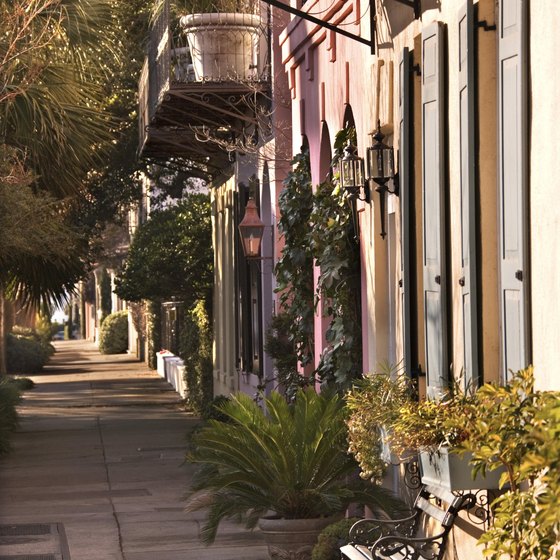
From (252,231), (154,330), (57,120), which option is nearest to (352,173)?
(252,231)

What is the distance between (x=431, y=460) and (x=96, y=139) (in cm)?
1195

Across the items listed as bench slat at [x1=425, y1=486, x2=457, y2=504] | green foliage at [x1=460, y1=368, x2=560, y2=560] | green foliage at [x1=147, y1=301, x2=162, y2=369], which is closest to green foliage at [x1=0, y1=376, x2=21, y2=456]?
bench slat at [x1=425, y1=486, x2=457, y2=504]

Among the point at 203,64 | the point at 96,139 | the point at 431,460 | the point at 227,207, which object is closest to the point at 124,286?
the point at 227,207

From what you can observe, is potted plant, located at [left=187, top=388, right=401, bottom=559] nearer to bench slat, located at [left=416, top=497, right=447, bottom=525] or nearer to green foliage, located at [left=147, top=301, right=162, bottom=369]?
bench slat, located at [left=416, top=497, right=447, bottom=525]

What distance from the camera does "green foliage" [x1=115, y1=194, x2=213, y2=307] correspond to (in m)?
23.9

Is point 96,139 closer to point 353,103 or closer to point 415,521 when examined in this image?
point 353,103

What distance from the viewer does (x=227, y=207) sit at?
832 inches

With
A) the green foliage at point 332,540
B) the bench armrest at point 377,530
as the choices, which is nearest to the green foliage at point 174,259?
the green foliage at point 332,540

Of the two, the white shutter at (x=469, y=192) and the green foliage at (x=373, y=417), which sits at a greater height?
the white shutter at (x=469, y=192)

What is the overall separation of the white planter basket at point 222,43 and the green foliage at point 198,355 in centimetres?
674

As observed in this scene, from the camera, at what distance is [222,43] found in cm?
1653

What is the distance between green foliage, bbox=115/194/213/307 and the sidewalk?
203 cm

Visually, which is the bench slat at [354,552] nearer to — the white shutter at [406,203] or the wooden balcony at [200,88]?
the white shutter at [406,203]

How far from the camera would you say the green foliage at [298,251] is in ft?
41.6
